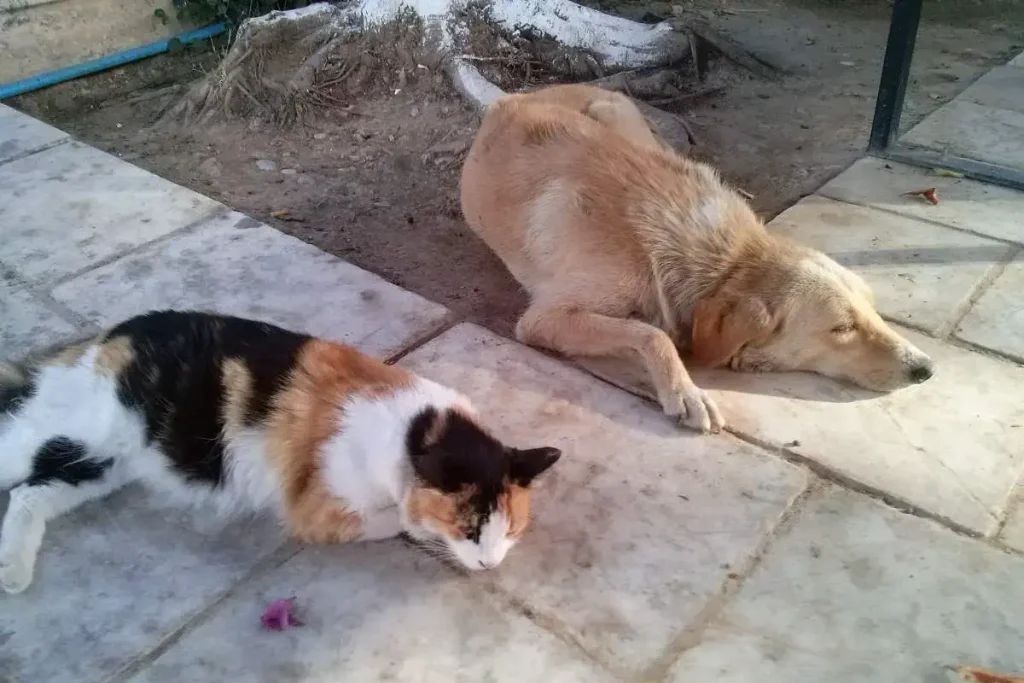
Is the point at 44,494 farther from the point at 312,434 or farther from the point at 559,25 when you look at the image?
the point at 559,25

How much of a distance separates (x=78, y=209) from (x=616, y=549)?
308 centimetres

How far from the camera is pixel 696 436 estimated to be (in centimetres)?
251

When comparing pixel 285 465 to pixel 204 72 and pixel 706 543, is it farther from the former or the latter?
pixel 204 72

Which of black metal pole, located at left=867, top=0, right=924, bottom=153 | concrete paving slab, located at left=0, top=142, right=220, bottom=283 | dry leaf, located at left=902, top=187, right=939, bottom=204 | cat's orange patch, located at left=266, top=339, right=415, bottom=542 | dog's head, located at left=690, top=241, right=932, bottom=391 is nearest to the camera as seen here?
cat's orange patch, located at left=266, top=339, right=415, bottom=542

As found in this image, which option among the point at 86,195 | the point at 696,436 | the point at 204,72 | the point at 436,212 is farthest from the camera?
the point at 204,72

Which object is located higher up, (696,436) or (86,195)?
(86,195)

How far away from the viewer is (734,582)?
2.01 m

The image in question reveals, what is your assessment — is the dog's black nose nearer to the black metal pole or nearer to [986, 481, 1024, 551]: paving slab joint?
[986, 481, 1024, 551]: paving slab joint

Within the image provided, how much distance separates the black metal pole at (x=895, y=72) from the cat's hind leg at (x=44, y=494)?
3996 mm

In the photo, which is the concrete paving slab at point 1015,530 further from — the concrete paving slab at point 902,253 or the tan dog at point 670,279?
the concrete paving slab at point 902,253

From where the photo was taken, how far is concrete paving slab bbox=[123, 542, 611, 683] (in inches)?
71.1

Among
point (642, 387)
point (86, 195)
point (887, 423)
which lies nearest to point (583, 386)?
point (642, 387)

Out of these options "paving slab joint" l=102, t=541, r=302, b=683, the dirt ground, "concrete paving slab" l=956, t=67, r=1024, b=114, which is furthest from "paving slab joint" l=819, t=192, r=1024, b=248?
"paving slab joint" l=102, t=541, r=302, b=683

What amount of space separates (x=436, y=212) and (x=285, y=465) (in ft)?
7.52
